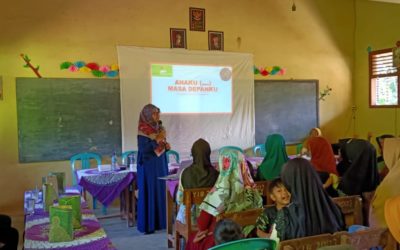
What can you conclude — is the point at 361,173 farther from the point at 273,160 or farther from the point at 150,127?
the point at 150,127

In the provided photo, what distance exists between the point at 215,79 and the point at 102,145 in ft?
6.49

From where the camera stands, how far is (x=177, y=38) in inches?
232

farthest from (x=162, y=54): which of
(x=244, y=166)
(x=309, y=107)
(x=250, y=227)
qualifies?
(x=250, y=227)

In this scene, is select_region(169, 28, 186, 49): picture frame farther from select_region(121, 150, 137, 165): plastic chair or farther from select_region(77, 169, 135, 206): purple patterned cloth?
select_region(77, 169, 135, 206): purple patterned cloth

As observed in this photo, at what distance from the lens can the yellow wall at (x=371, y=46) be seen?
6402 mm

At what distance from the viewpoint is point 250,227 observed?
238 centimetres

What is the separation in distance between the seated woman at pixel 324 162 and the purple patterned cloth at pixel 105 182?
2092mm

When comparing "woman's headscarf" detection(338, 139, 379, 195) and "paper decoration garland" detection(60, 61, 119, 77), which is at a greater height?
"paper decoration garland" detection(60, 61, 119, 77)

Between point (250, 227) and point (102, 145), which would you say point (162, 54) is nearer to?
point (102, 145)

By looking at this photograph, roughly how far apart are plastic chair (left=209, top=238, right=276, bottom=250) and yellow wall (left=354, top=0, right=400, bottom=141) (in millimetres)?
5512

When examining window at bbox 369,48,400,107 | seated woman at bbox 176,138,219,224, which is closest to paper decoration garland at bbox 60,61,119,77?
seated woman at bbox 176,138,219,224

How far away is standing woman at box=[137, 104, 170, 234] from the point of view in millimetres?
4449

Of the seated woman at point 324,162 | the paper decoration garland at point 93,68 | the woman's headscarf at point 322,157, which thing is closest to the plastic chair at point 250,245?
the seated woman at point 324,162

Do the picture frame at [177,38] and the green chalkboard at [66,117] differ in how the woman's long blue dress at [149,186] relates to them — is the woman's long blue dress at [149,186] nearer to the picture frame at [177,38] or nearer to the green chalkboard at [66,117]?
the green chalkboard at [66,117]
